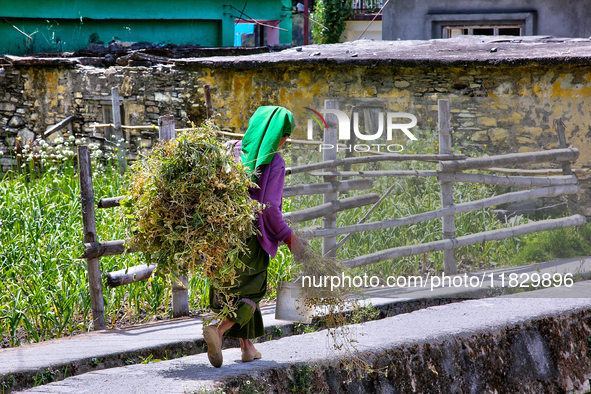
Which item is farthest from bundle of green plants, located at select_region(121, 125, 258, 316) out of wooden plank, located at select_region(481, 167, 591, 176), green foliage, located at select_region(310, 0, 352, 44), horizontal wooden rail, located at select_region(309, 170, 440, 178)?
green foliage, located at select_region(310, 0, 352, 44)

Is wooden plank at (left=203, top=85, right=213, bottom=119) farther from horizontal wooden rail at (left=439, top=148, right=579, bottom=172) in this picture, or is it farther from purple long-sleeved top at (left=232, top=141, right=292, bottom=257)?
purple long-sleeved top at (left=232, top=141, right=292, bottom=257)

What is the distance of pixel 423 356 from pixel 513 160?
2.38 m

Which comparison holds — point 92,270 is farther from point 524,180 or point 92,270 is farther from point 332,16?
point 332,16

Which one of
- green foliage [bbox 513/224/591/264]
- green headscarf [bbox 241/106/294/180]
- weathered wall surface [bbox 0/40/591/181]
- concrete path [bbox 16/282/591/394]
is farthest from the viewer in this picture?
weathered wall surface [bbox 0/40/591/181]

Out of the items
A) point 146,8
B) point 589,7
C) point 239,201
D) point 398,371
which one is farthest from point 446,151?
point 146,8

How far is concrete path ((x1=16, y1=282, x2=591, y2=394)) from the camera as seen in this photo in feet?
9.93

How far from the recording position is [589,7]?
10.5 m

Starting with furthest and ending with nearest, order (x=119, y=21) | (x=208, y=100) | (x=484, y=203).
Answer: (x=119, y=21)
(x=208, y=100)
(x=484, y=203)

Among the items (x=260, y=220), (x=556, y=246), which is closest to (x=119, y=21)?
(x=556, y=246)

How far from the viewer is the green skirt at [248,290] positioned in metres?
3.19

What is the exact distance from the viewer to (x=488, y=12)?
10945 millimetres

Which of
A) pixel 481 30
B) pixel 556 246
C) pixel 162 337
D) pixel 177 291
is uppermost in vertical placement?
pixel 481 30

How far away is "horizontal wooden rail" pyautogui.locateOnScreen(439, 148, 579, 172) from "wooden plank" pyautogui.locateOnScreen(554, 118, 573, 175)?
0.05m

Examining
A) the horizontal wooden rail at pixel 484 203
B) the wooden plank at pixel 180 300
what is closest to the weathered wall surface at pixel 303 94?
the horizontal wooden rail at pixel 484 203
